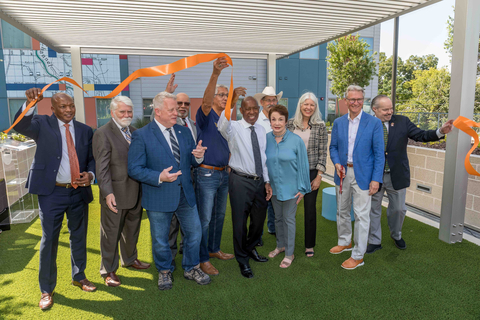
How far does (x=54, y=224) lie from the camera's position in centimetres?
277

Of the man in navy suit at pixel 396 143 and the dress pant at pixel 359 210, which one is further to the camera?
the man in navy suit at pixel 396 143

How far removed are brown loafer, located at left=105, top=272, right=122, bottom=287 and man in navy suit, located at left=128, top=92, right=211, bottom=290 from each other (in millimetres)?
439

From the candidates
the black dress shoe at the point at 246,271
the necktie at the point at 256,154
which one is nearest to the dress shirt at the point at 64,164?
the necktie at the point at 256,154

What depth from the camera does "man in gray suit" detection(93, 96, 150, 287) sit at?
2.88 meters

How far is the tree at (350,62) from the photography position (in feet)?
47.7

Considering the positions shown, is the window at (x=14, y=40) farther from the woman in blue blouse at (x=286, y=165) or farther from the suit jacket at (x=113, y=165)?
the woman in blue blouse at (x=286, y=165)

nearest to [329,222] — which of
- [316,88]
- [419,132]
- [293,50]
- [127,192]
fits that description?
[419,132]

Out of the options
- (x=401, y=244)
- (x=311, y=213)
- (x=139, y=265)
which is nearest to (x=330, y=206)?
(x=401, y=244)

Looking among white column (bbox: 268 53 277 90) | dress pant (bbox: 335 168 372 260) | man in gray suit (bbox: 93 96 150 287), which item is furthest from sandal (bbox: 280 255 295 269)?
white column (bbox: 268 53 277 90)

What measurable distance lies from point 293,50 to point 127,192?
5507 mm

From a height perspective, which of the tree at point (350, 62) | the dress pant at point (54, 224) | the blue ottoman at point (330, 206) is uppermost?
the tree at point (350, 62)

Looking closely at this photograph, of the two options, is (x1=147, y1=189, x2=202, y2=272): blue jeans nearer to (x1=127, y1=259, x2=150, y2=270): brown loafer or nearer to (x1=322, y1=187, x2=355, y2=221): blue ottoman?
(x1=127, y1=259, x2=150, y2=270): brown loafer

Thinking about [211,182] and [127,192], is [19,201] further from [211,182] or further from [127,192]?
[211,182]

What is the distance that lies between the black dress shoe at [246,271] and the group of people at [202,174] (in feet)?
0.07
